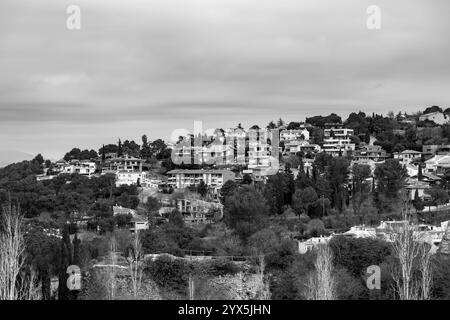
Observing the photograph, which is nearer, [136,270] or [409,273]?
[409,273]

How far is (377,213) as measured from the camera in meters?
25.9

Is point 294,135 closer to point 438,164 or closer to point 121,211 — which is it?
point 438,164

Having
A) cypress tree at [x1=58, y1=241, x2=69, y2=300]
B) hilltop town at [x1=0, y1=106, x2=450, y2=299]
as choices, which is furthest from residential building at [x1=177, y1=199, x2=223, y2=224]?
cypress tree at [x1=58, y1=241, x2=69, y2=300]

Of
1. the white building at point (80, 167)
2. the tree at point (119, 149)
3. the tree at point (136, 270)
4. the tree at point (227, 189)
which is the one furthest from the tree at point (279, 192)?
the tree at point (119, 149)

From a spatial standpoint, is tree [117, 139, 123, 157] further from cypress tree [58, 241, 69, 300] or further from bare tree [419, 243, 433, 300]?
bare tree [419, 243, 433, 300]

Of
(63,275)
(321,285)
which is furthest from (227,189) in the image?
(321,285)

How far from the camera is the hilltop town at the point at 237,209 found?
58.2 feet

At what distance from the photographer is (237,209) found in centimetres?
2433

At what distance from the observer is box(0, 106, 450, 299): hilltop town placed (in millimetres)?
17750

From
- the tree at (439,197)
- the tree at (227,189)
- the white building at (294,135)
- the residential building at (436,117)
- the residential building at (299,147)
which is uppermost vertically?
the residential building at (436,117)

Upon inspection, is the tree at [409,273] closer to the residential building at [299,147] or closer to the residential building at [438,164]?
the residential building at [438,164]

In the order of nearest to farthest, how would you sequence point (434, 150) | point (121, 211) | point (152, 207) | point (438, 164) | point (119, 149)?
point (121, 211) < point (152, 207) < point (438, 164) < point (434, 150) < point (119, 149)

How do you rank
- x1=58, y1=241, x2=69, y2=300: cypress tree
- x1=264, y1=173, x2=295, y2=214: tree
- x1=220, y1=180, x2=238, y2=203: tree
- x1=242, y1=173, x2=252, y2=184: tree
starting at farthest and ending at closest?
1. x1=242, y1=173, x2=252, y2=184: tree
2. x1=220, y1=180, x2=238, y2=203: tree
3. x1=264, y1=173, x2=295, y2=214: tree
4. x1=58, y1=241, x2=69, y2=300: cypress tree
